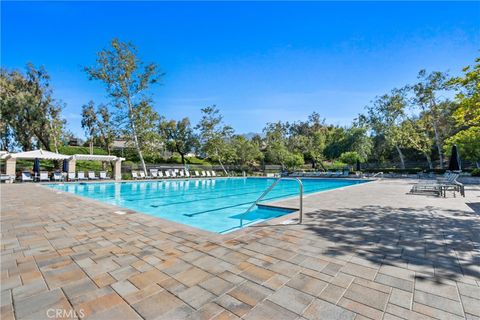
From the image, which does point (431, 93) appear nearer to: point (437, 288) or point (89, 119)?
point (437, 288)

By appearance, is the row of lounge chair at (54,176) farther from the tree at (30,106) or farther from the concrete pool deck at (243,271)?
the concrete pool deck at (243,271)

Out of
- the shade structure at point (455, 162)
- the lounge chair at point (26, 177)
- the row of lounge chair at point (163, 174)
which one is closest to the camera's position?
the shade structure at point (455, 162)

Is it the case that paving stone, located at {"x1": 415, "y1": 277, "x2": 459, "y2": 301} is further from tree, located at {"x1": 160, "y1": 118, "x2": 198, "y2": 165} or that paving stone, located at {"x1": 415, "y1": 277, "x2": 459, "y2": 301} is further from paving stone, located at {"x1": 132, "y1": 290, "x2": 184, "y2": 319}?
tree, located at {"x1": 160, "y1": 118, "x2": 198, "y2": 165}

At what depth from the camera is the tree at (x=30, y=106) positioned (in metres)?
20.3

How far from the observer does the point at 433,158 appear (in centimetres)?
3194

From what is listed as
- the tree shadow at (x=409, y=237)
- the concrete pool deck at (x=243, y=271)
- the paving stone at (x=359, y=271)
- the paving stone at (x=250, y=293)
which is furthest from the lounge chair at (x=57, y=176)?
the paving stone at (x=359, y=271)

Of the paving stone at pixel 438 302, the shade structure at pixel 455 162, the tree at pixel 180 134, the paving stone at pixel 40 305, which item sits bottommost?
the paving stone at pixel 438 302

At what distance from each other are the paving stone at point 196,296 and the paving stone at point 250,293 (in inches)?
7.7

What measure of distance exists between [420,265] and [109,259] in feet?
11.4

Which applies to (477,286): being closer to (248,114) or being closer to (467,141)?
(467,141)

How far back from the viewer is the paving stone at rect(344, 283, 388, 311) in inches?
72.4

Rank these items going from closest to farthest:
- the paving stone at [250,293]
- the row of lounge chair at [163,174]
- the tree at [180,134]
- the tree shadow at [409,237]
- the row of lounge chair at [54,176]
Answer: the paving stone at [250,293]
the tree shadow at [409,237]
the row of lounge chair at [54,176]
the row of lounge chair at [163,174]
the tree at [180,134]

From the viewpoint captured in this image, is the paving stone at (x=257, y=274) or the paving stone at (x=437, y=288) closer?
the paving stone at (x=437, y=288)

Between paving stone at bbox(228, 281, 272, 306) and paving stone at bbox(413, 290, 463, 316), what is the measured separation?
1197mm
